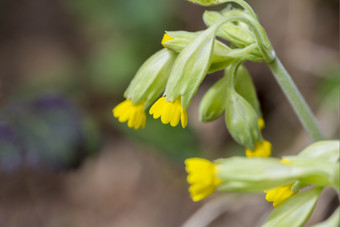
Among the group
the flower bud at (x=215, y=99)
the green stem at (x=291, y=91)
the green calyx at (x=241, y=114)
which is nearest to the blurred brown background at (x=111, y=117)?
the flower bud at (x=215, y=99)

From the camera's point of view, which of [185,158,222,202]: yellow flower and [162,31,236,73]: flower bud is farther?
[162,31,236,73]: flower bud

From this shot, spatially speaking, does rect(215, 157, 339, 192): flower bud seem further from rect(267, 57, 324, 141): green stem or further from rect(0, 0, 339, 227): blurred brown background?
rect(0, 0, 339, 227): blurred brown background

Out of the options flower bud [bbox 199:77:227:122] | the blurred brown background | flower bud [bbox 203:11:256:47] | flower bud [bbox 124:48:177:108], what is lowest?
the blurred brown background

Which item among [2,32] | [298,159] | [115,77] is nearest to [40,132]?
[298,159]

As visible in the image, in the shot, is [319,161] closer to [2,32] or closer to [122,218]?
[122,218]

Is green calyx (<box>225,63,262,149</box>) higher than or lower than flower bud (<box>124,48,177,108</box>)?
lower

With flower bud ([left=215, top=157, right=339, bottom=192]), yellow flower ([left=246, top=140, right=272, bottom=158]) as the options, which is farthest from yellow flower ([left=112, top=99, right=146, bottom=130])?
flower bud ([left=215, top=157, right=339, bottom=192])

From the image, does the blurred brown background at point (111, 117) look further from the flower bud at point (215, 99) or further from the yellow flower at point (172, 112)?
the yellow flower at point (172, 112)
